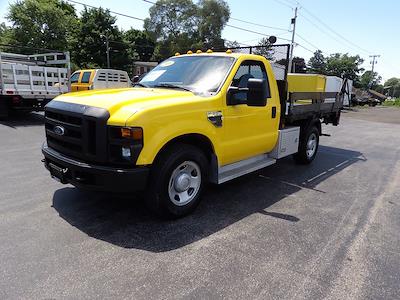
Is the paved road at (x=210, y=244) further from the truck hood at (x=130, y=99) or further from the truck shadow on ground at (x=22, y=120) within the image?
the truck shadow on ground at (x=22, y=120)

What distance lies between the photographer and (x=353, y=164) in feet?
25.5

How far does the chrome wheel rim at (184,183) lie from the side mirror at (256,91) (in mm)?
1122

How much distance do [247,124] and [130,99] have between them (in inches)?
73.3

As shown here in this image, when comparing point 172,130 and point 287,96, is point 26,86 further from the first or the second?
point 172,130

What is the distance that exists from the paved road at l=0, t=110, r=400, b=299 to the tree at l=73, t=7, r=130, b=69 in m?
45.4

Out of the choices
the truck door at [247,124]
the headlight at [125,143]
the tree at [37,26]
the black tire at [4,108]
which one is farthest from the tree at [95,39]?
the headlight at [125,143]

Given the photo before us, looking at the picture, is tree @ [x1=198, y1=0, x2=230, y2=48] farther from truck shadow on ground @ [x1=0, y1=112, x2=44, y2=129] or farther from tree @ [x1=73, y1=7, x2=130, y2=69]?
truck shadow on ground @ [x1=0, y1=112, x2=44, y2=129]

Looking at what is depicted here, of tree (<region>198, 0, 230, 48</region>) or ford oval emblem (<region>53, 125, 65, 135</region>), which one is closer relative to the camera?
ford oval emblem (<region>53, 125, 65, 135</region>)

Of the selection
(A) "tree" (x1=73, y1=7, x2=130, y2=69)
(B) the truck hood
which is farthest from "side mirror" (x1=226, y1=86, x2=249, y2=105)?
(A) "tree" (x1=73, y1=7, x2=130, y2=69)

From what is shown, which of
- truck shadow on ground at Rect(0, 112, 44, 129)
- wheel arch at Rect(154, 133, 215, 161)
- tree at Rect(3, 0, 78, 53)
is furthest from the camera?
tree at Rect(3, 0, 78, 53)

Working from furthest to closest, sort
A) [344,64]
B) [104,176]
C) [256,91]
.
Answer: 1. [344,64]
2. [256,91]
3. [104,176]

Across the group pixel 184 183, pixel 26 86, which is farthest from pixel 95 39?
pixel 184 183

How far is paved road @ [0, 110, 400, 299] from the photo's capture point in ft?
9.52

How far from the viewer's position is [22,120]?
12.5 meters
